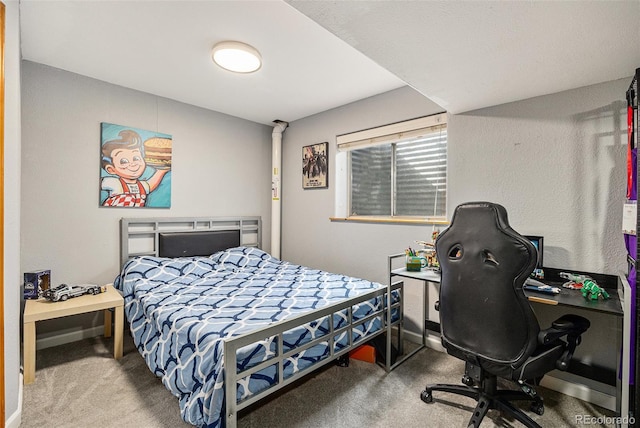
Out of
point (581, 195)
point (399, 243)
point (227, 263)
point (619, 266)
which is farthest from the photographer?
point (227, 263)

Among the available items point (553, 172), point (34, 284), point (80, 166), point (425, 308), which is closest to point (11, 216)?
point (34, 284)

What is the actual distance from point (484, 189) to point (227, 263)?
271cm

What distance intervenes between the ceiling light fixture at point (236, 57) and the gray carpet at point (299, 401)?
2494mm

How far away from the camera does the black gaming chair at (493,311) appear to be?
142 cm

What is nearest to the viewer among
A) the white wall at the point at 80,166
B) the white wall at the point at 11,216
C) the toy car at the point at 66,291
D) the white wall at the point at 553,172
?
the white wall at the point at 11,216

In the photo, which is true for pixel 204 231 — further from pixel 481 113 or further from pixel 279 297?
pixel 481 113

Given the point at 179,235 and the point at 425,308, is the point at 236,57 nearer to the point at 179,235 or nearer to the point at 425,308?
the point at 179,235

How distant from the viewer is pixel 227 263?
3373 mm

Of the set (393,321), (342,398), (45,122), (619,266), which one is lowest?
(342,398)

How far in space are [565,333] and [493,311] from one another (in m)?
0.37

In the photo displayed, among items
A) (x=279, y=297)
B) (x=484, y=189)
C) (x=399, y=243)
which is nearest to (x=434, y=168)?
(x=484, y=189)

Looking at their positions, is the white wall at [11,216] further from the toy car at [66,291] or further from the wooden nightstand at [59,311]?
the toy car at [66,291]

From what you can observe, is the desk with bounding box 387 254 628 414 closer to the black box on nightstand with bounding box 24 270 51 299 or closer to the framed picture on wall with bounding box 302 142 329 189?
the framed picture on wall with bounding box 302 142 329 189

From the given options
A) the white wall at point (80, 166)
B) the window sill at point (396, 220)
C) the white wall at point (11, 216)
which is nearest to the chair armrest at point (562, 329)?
the window sill at point (396, 220)
